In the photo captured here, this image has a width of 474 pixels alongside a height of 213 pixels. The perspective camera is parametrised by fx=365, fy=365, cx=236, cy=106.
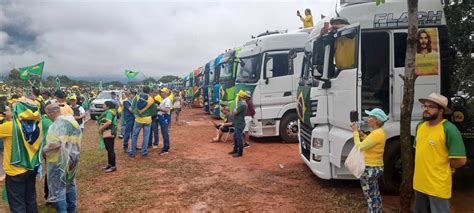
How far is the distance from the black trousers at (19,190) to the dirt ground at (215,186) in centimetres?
110

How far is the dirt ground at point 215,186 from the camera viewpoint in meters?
5.45

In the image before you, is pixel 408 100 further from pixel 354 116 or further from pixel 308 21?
pixel 308 21

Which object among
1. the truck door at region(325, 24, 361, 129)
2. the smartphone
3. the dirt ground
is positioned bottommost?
the dirt ground

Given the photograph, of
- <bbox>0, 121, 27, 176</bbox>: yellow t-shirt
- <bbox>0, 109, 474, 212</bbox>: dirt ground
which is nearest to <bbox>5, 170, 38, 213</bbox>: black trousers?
<bbox>0, 121, 27, 176</bbox>: yellow t-shirt

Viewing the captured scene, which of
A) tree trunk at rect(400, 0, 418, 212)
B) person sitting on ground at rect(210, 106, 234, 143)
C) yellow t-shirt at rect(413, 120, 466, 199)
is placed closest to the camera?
yellow t-shirt at rect(413, 120, 466, 199)

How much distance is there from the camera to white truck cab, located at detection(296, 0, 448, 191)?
17.3ft

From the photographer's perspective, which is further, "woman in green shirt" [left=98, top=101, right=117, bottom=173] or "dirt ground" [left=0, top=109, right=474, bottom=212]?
→ "woman in green shirt" [left=98, top=101, right=117, bottom=173]

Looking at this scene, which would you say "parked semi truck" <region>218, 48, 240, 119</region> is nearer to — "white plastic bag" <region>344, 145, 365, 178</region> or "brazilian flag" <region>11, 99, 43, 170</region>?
"white plastic bag" <region>344, 145, 365, 178</region>

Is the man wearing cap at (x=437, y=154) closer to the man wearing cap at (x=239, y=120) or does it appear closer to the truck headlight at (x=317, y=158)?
the truck headlight at (x=317, y=158)

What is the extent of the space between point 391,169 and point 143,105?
579 centimetres

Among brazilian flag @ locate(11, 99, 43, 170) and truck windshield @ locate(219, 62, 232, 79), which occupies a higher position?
truck windshield @ locate(219, 62, 232, 79)

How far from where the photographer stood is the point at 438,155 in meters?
3.48

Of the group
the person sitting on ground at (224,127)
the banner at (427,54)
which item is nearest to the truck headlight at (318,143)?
the banner at (427,54)

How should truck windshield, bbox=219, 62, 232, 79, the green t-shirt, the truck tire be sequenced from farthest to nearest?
truck windshield, bbox=219, 62, 232, 79
the truck tire
the green t-shirt
